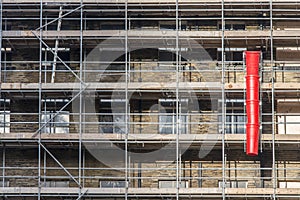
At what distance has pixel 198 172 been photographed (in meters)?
26.7

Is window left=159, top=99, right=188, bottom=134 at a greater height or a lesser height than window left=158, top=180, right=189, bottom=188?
greater

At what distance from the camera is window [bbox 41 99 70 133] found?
27297 mm

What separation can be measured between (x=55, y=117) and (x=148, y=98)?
2.73 m

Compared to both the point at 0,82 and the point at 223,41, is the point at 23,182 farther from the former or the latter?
the point at 223,41

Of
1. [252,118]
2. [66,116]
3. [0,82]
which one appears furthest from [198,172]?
[0,82]

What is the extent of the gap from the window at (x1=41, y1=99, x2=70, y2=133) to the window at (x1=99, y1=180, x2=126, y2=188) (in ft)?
5.98

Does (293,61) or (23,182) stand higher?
(293,61)

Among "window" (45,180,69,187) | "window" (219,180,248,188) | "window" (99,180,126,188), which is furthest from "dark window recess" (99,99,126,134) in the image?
"window" (219,180,248,188)

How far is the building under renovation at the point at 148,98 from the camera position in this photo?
26.1 metres

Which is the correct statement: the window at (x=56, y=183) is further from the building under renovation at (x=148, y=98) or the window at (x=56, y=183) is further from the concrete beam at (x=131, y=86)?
the concrete beam at (x=131, y=86)

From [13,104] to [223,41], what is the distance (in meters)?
6.22

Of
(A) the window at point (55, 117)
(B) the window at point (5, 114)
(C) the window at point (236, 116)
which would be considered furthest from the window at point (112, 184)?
(C) the window at point (236, 116)

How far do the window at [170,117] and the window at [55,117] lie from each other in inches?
106

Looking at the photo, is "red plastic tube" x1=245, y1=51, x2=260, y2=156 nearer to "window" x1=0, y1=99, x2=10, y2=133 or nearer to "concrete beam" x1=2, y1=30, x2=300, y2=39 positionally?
"concrete beam" x1=2, y1=30, x2=300, y2=39
